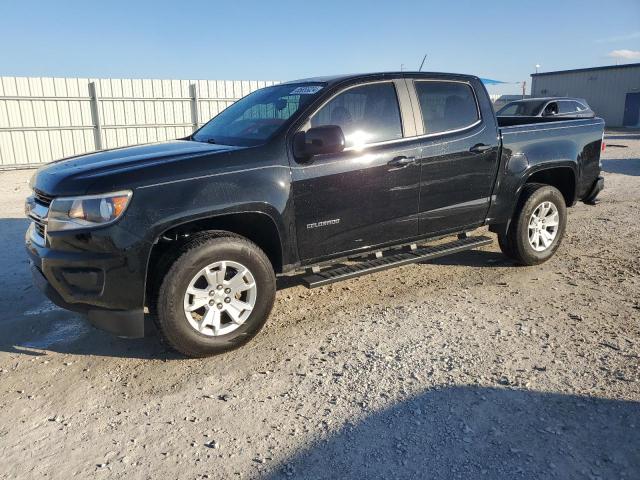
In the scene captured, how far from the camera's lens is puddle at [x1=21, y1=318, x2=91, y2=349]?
155 inches

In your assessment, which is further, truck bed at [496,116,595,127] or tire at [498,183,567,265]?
truck bed at [496,116,595,127]

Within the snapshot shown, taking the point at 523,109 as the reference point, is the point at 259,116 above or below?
below

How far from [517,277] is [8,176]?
12782mm

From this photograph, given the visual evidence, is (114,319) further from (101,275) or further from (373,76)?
(373,76)

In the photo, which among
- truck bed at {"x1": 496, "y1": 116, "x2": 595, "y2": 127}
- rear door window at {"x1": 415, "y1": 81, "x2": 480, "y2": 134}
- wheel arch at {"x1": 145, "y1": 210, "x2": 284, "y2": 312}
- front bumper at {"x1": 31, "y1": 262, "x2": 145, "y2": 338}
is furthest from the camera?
truck bed at {"x1": 496, "y1": 116, "x2": 595, "y2": 127}

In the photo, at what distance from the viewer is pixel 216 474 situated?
8.13 ft

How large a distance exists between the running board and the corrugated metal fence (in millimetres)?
13086

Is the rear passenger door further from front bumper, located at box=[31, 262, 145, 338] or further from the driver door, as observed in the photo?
front bumper, located at box=[31, 262, 145, 338]

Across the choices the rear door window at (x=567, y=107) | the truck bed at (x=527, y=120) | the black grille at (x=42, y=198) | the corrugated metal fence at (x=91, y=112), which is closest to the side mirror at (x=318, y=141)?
the black grille at (x=42, y=198)

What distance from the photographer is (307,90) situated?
4270 mm

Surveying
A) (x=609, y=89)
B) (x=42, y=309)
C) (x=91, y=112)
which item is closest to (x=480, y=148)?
(x=42, y=309)

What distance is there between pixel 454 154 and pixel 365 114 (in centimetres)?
94

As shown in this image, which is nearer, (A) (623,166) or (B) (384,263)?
(B) (384,263)

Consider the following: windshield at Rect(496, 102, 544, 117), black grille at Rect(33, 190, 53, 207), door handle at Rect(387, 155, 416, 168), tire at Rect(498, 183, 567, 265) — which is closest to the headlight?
black grille at Rect(33, 190, 53, 207)
